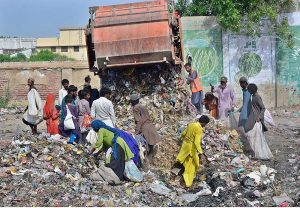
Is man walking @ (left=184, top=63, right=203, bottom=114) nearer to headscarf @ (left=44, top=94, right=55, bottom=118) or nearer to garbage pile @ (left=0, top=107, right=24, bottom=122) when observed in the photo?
headscarf @ (left=44, top=94, right=55, bottom=118)

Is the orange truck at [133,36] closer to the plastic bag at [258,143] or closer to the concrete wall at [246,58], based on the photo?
the plastic bag at [258,143]

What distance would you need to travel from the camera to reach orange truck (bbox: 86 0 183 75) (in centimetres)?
1048

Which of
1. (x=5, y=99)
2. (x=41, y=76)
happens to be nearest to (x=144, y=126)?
(x=41, y=76)

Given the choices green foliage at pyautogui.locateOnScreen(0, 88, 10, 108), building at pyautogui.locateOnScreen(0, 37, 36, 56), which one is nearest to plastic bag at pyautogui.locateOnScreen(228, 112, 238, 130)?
green foliage at pyautogui.locateOnScreen(0, 88, 10, 108)

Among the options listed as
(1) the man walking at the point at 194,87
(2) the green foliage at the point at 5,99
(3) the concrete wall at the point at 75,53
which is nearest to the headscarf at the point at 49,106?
(1) the man walking at the point at 194,87

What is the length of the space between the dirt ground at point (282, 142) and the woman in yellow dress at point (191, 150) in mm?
785

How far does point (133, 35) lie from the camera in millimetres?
10523

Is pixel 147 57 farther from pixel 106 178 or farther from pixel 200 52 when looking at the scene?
pixel 200 52

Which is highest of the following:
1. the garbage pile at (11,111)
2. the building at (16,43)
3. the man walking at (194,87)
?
the building at (16,43)

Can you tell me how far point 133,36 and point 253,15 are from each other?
285 inches

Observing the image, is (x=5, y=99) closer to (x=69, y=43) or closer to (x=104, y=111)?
(x=104, y=111)

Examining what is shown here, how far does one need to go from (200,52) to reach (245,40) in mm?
1428

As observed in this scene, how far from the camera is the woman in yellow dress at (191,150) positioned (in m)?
9.02

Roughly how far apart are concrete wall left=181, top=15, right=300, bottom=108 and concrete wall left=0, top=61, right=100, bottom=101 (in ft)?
14.0
